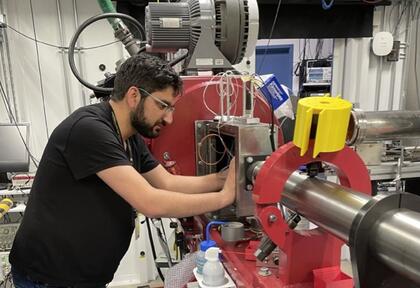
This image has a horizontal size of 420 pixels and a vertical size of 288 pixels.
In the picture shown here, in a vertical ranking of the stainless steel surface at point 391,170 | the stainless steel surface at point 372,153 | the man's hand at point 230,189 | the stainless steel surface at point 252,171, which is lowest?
the stainless steel surface at point 391,170

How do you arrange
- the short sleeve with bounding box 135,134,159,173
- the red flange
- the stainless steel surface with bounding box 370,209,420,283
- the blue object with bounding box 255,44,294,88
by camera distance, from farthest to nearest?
the blue object with bounding box 255,44,294,88 < the short sleeve with bounding box 135,134,159,173 < the red flange < the stainless steel surface with bounding box 370,209,420,283

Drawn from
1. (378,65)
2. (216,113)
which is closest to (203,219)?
(216,113)

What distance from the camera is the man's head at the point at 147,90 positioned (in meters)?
1.31

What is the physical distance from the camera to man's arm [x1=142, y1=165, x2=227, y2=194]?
1.47 metres

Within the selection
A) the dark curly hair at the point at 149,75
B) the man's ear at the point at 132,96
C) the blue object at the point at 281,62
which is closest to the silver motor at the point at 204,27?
the dark curly hair at the point at 149,75

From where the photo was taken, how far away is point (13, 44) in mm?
3070

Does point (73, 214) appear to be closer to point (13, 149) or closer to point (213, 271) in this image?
point (213, 271)

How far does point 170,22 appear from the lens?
1.37 m

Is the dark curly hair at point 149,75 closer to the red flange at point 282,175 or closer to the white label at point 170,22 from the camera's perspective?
the white label at point 170,22

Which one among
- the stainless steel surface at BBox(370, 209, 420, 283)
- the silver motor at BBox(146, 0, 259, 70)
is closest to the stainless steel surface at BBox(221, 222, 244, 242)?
the silver motor at BBox(146, 0, 259, 70)

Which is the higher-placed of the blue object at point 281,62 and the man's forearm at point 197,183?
the blue object at point 281,62

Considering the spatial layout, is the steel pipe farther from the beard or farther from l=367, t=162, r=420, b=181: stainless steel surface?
l=367, t=162, r=420, b=181: stainless steel surface

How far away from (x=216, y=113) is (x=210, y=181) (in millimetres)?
287

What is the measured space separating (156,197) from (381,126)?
729 millimetres
